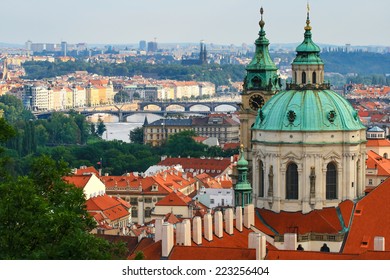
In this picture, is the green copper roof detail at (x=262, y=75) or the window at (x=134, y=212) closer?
the green copper roof detail at (x=262, y=75)

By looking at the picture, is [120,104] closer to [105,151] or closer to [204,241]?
[105,151]

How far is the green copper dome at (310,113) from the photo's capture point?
94.1 ft

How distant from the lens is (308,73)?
29.6 m

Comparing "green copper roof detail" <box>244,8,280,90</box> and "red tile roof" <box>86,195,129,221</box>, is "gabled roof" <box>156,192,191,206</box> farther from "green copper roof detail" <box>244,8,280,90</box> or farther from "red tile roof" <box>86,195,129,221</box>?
"green copper roof detail" <box>244,8,280,90</box>

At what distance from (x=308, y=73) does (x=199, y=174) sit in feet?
89.1

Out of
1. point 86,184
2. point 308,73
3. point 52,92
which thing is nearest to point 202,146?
point 86,184

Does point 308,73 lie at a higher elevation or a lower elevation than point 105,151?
higher

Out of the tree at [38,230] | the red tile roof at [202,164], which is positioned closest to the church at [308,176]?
the tree at [38,230]

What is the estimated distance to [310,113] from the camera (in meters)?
28.8

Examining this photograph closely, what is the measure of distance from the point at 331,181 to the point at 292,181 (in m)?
0.80

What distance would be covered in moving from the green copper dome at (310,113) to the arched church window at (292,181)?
802mm

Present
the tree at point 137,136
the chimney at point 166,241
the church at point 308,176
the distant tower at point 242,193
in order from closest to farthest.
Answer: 1. the chimney at point 166,241
2. the church at point 308,176
3. the distant tower at point 242,193
4. the tree at point 137,136

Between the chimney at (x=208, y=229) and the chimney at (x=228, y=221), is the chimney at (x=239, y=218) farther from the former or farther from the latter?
the chimney at (x=208, y=229)

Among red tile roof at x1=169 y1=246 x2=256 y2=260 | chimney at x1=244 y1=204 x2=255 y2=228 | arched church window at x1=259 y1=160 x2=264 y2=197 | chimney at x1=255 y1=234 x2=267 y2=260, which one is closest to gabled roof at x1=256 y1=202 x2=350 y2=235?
arched church window at x1=259 y1=160 x2=264 y2=197
